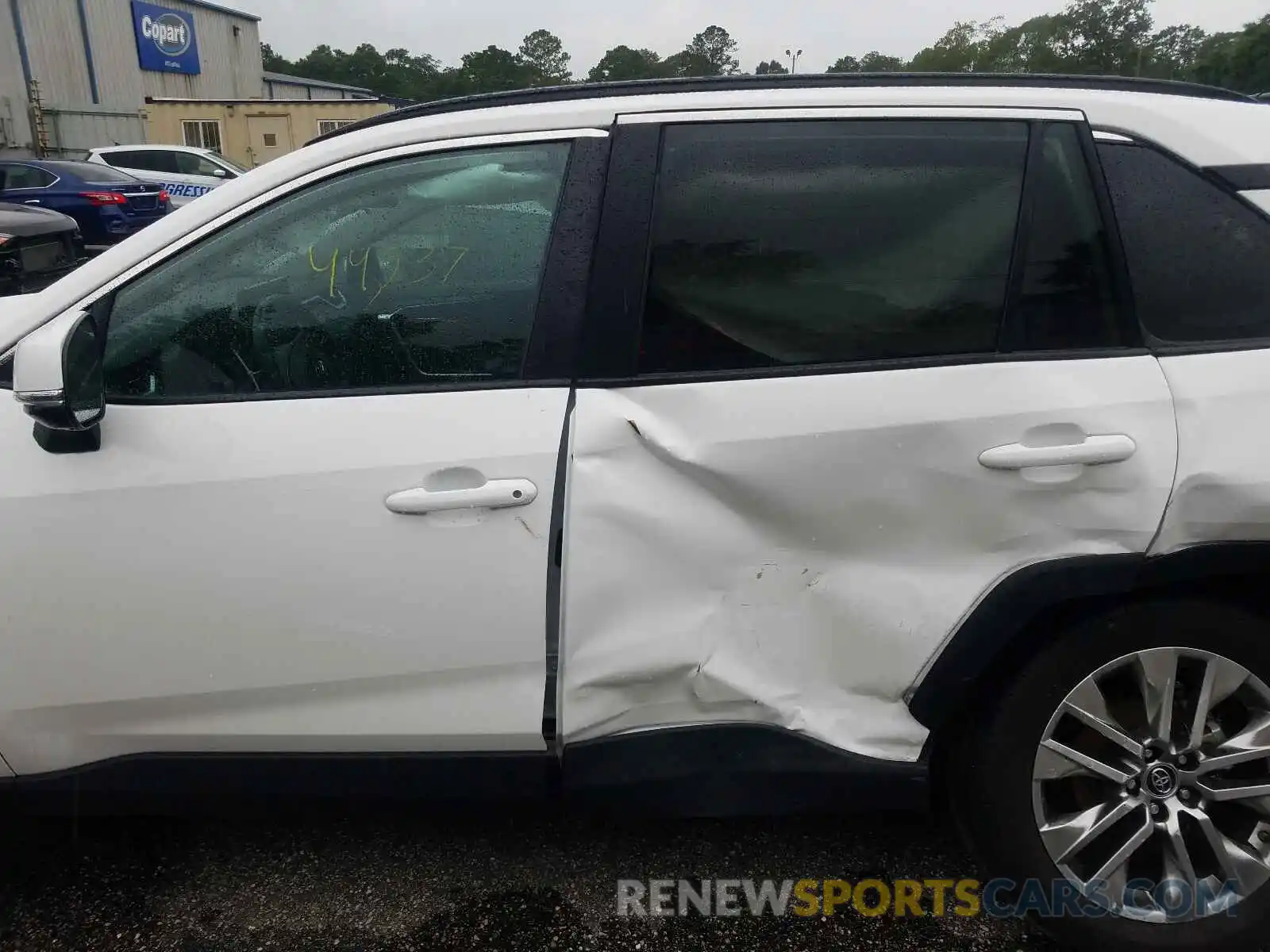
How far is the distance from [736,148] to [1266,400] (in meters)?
1.12

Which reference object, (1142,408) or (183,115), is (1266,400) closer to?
(1142,408)

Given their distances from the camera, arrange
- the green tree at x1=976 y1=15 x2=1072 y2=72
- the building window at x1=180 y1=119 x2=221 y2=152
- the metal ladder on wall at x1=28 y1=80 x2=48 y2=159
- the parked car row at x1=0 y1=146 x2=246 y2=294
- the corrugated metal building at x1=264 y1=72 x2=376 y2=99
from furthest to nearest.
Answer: the corrugated metal building at x1=264 y1=72 x2=376 y2=99 < the green tree at x1=976 y1=15 x2=1072 y2=72 < the metal ladder on wall at x1=28 y1=80 x2=48 y2=159 < the building window at x1=180 y1=119 x2=221 y2=152 < the parked car row at x1=0 y1=146 x2=246 y2=294

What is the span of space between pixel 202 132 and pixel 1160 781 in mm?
29813

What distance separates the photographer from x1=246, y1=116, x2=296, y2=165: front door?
25297 mm

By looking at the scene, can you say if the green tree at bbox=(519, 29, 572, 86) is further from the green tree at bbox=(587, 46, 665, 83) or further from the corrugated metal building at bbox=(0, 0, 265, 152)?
the corrugated metal building at bbox=(0, 0, 265, 152)

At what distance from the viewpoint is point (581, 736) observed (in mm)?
1816

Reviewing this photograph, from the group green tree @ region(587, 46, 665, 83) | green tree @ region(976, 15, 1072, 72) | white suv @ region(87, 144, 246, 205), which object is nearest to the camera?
white suv @ region(87, 144, 246, 205)

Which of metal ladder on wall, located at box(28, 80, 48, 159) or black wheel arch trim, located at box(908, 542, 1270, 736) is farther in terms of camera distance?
metal ladder on wall, located at box(28, 80, 48, 159)

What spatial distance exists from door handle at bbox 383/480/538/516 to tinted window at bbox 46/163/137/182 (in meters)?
14.3

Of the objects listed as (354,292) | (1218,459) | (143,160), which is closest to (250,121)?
(143,160)

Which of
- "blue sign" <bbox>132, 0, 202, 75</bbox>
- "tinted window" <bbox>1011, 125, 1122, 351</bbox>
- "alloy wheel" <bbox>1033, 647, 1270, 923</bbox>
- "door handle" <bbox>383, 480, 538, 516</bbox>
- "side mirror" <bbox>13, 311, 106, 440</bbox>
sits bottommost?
"alloy wheel" <bbox>1033, 647, 1270, 923</bbox>

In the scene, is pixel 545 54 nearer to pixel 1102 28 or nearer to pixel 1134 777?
pixel 1102 28

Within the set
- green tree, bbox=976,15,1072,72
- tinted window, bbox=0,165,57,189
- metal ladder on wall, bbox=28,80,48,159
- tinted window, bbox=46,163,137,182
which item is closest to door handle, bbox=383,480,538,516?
tinted window, bbox=46,163,137,182

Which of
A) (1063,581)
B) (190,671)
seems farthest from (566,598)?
(1063,581)
